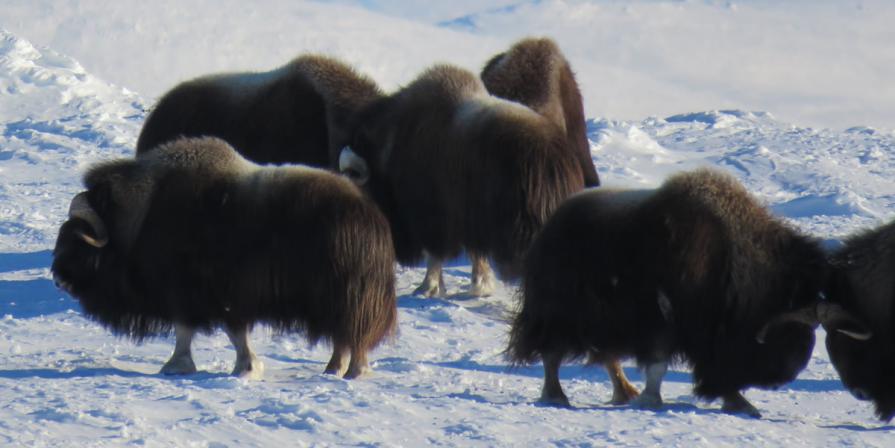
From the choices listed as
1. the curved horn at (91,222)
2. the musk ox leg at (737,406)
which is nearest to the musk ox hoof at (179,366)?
the curved horn at (91,222)

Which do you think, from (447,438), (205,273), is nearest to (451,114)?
(205,273)

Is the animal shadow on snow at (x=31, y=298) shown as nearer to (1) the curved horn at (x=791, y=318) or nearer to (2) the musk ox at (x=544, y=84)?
(2) the musk ox at (x=544, y=84)

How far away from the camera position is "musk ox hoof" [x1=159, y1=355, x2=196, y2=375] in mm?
5407

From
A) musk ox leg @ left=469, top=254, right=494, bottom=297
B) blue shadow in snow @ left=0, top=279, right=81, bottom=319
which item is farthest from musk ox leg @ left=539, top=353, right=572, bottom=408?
blue shadow in snow @ left=0, top=279, right=81, bottom=319

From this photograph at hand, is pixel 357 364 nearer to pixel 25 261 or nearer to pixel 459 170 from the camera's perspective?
pixel 459 170

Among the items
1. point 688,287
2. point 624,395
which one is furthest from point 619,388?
point 688,287

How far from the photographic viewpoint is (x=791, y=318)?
4918mm

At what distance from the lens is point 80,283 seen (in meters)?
5.66

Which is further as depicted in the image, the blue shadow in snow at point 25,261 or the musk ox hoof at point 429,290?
the blue shadow in snow at point 25,261

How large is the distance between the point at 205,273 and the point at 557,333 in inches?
49.8

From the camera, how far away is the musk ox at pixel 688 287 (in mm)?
4879

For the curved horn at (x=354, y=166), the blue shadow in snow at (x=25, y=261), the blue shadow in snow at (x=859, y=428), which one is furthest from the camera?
the blue shadow in snow at (x=25, y=261)

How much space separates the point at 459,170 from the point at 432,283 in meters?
0.81

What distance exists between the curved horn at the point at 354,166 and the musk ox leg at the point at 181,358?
6.91 feet
